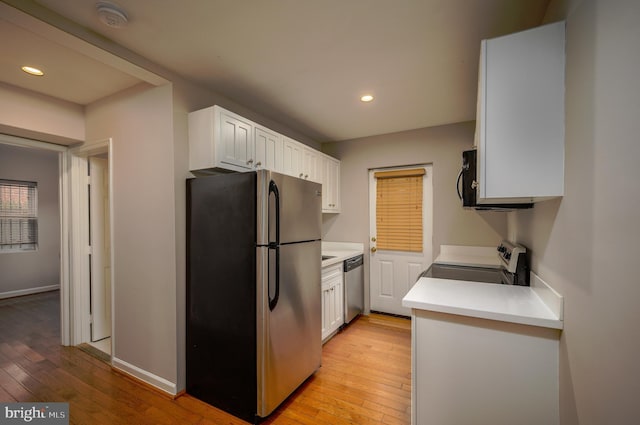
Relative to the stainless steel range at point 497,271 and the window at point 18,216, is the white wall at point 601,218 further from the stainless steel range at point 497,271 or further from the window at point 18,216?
the window at point 18,216

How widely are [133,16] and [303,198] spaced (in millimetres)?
1502

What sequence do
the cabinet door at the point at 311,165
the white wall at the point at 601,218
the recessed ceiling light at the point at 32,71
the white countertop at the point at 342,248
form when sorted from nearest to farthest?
1. the white wall at the point at 601,218
2. the recessed ceiling light at the point at 32,71
3. the cabinet door at the point at 311,165
4. the white countertop at the point at 342,248

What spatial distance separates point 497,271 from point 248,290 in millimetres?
2027

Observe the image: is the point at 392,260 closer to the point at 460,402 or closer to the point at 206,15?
the point at 460,402

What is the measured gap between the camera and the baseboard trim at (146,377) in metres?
2.09

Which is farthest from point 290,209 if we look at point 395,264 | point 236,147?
point 395,264

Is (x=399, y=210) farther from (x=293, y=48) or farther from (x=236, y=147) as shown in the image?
(x=293, y=48)

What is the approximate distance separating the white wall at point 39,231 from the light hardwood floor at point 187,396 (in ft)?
7.02

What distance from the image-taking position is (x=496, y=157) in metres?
1.21

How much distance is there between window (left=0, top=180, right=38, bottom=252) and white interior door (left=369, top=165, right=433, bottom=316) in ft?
19.9

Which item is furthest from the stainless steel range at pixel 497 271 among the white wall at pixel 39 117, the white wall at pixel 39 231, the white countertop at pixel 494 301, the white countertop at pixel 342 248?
the white wall at pixel 39 231

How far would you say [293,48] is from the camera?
1.82 m

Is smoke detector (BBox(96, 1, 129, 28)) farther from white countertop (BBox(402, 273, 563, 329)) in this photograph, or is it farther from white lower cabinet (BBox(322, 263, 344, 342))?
white lower cabinet (BBox(322, 263, 344, 342))

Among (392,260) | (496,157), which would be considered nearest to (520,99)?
(496,157)
